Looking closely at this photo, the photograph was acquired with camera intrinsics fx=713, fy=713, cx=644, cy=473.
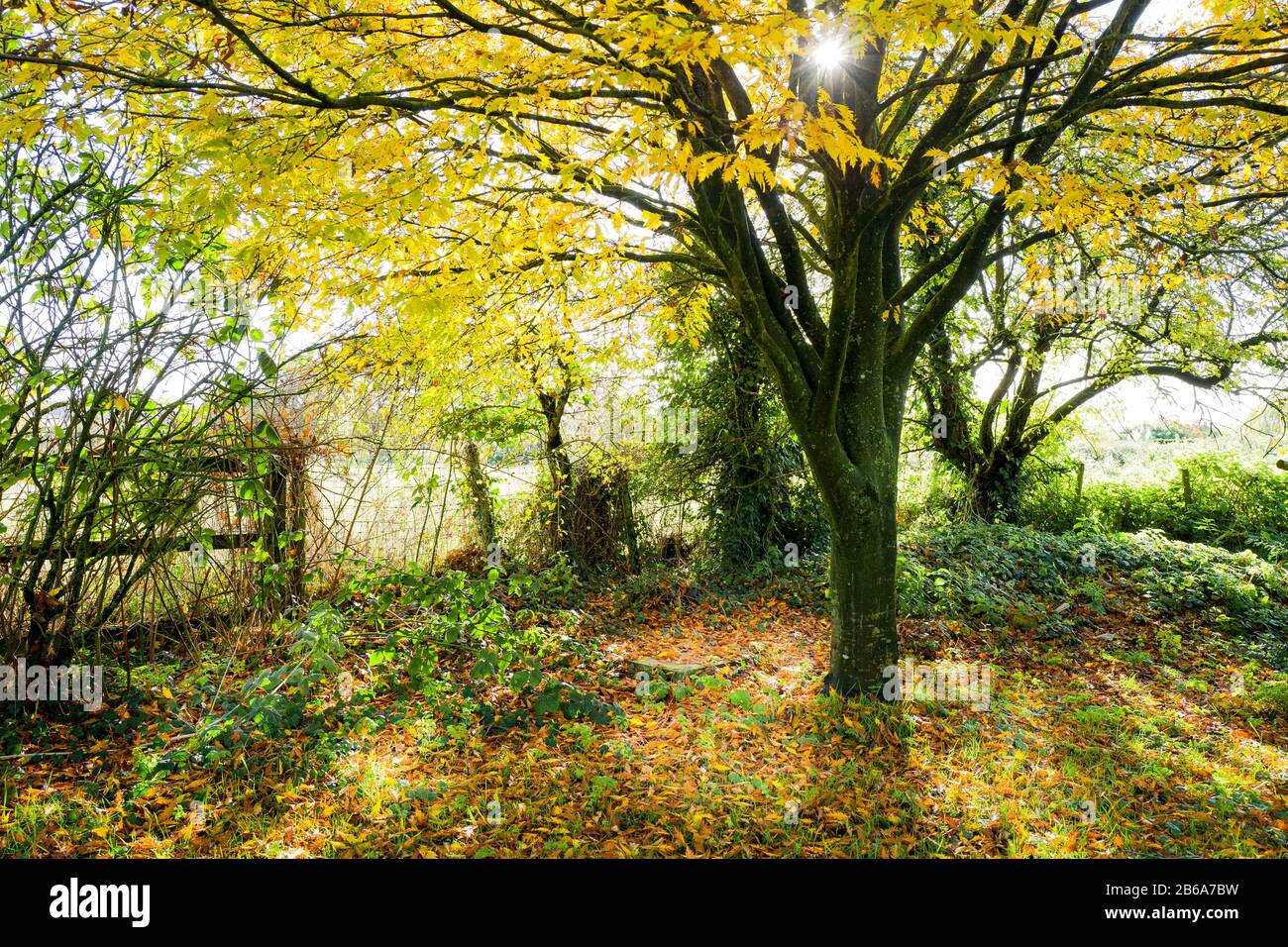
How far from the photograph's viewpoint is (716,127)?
388cm

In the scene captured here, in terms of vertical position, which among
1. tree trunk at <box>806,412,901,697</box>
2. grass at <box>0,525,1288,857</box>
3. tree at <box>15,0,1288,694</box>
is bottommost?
grass at <box>0,525,1288,857</box>

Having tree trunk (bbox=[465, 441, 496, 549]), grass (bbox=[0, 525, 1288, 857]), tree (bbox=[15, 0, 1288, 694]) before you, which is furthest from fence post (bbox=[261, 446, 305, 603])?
tree trunk (bbox=[465, 441, 496, 549])

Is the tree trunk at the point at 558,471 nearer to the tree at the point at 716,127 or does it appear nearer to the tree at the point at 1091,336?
the tree at the point at 716,127

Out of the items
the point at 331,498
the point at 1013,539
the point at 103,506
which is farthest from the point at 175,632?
the point at 1013,539

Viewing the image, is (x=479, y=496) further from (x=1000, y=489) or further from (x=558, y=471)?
(x=1000, y=489)

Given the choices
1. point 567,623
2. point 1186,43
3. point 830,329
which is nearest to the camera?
point 1186,43

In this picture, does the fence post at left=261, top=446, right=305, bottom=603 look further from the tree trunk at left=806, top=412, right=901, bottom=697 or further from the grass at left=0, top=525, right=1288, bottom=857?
the tree trunk at left=806, top=412, right=901, bottom=697

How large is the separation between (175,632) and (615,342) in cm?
533

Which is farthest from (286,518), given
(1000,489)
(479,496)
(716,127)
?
(1000,489)

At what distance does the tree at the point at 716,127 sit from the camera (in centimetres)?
319

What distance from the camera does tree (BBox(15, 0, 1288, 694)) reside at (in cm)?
319

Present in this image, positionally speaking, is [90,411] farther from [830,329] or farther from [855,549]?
[855,549]

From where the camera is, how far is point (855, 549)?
4.88 metres
